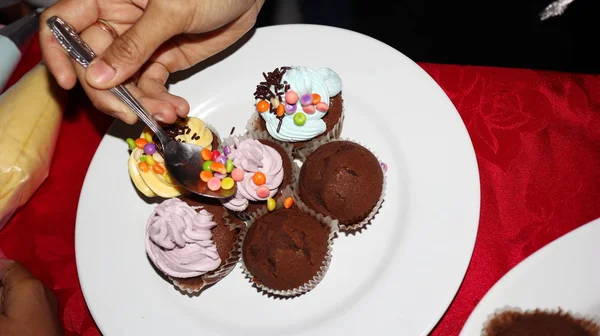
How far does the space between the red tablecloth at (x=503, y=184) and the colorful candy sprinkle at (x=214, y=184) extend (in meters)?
0.83

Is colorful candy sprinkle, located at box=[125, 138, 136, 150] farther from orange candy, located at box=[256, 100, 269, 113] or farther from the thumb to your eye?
orange candy, located at box=[256, 100, 269, 113]

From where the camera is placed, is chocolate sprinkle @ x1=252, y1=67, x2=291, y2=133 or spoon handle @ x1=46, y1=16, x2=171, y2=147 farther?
chocolate sprinkle @ x1=252, y1=67, x2=291, y2=133

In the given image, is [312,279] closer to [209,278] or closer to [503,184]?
[209,278]

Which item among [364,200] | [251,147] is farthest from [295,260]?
[251,147]

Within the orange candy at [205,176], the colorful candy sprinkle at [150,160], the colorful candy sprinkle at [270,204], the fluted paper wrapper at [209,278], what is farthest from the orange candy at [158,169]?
the colorful candy sprinkle at [270,204]

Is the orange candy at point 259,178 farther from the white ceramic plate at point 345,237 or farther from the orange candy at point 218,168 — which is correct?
the white ceramic plate at point 345,237

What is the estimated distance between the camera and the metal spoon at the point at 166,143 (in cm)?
217

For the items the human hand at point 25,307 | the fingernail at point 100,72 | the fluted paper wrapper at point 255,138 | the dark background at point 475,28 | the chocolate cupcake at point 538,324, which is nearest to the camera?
the chocolate cupcake at point 538,324

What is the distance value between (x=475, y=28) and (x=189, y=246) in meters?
2.59

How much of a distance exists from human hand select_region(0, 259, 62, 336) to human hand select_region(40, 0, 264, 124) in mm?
847

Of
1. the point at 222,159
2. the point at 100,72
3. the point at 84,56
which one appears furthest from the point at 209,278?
the point at 84,56

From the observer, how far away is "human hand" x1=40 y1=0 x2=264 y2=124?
82.2 inches

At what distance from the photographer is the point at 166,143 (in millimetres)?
2279

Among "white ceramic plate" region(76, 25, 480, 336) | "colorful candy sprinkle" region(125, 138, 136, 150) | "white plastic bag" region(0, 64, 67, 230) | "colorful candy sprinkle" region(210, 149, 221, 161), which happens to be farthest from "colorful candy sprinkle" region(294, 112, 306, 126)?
"white plastic bag" region(0, 64, 67, 230)
